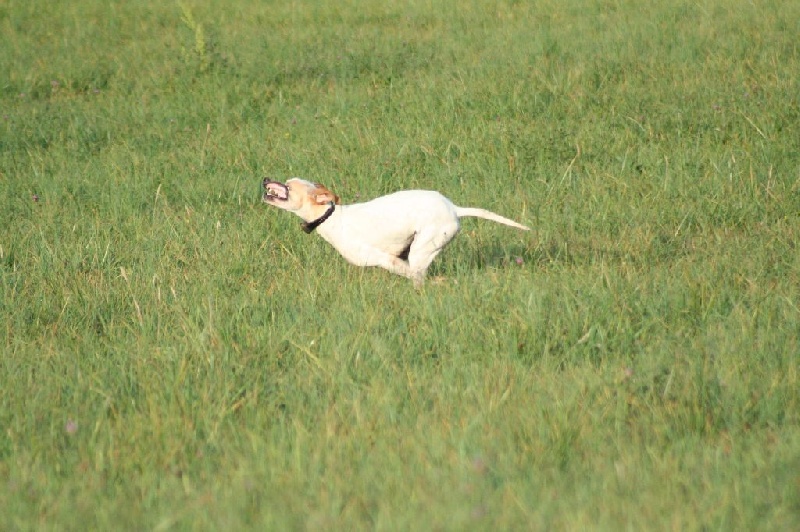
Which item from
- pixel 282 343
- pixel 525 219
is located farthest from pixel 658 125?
pixel 282 343

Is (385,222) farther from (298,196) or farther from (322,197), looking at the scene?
(298,196)

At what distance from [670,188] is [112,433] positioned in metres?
4.37

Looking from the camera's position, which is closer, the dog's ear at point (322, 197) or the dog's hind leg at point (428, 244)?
the dog's hind leg at point (428, 244)

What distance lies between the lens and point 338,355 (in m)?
4.06

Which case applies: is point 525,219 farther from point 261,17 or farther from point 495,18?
point 261,17

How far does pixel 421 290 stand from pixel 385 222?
45 cm

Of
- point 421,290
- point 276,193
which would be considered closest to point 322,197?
point 276,193

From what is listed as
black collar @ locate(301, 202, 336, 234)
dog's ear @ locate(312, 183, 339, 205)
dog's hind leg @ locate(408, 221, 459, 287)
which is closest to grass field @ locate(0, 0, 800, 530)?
dog's hind leg @ locate(408, 221, 459, 287)

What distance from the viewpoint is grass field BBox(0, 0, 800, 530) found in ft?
10.0

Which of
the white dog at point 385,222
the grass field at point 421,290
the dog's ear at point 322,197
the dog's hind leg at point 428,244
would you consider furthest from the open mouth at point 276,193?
A: the dog's hind leg at point 428,244

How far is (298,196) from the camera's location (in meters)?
5.17

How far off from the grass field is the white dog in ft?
0.60

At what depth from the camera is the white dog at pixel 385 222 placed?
5.02 metres

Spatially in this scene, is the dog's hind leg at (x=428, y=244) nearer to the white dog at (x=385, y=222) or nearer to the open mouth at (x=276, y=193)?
the white dog at (x=385, y=222)
